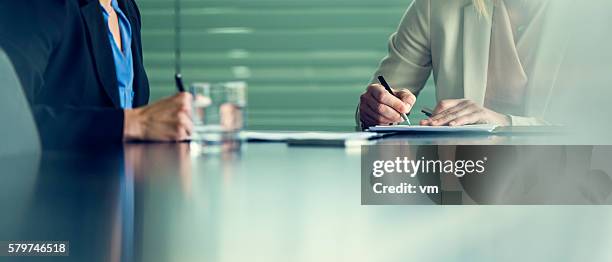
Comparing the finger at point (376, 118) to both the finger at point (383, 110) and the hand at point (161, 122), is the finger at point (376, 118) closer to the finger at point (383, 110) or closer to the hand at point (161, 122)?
the finger at point (383, 110)

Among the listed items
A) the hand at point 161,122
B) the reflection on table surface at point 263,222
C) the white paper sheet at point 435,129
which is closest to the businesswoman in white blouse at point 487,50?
the white paper sheet at point 435,129

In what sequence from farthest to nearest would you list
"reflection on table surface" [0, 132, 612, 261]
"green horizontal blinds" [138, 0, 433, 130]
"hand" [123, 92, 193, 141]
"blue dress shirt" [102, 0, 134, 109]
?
"green horizontal blinds" [138, 0, 433, 130] → "blue dress shirt" [102, 0, 134, 109] → "hand" [123, 92, 193, 141] → "reflection on table surface" [0, 132, 612, 261]

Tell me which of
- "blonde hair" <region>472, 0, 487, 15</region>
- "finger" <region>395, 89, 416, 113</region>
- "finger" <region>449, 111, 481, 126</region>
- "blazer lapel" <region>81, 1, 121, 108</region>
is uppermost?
"blonde hair" <region>472, 0, 487, 15</region>

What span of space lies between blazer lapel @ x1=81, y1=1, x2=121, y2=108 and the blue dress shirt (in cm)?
9

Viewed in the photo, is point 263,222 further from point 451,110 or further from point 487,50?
point 487,50

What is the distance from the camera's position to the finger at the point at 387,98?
5.16 ft

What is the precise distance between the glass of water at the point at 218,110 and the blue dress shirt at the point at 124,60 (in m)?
0.51

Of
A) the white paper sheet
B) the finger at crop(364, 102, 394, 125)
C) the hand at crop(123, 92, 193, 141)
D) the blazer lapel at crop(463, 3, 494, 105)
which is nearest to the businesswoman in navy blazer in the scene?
the hand at crop(123, 92, 193, 141)

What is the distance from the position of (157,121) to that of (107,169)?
430 mm

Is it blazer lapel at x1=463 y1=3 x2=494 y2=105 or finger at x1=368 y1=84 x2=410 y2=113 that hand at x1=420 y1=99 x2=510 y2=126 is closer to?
finger at x1=368 y1=84 x2=410 y2=113

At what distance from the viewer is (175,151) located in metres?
1.13

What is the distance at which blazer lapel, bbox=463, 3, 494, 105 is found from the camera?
194 centimetres

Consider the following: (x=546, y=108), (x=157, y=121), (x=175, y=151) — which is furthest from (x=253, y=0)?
(x=175, y=151)

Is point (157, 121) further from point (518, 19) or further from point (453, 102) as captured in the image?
point (518, 19)
